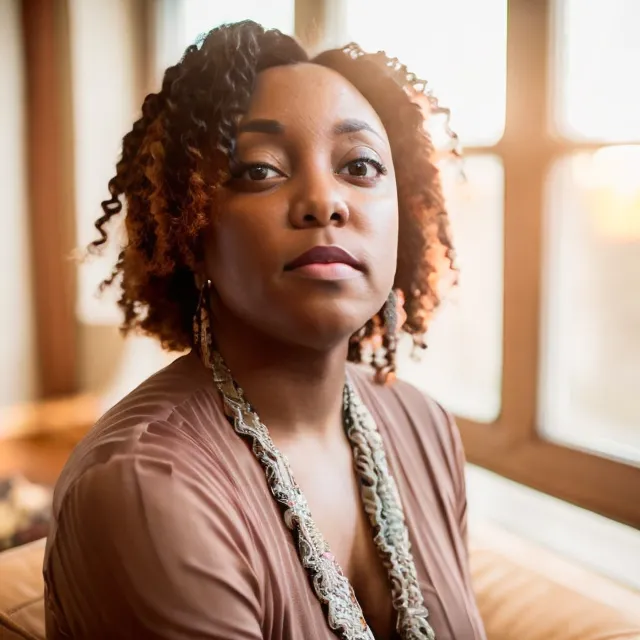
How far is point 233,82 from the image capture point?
75 centimetres

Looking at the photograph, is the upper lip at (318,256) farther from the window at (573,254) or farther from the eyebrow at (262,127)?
the window at (573,254)

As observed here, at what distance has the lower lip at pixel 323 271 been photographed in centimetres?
71

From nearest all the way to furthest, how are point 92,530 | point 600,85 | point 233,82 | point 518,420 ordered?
point 92,530 < point 233,82 < point 600,85 < point 518,420

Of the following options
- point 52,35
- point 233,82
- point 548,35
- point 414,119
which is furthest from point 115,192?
point 52,35

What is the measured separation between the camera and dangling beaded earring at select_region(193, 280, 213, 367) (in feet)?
2.64

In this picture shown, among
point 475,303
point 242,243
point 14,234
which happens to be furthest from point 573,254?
point 14,234

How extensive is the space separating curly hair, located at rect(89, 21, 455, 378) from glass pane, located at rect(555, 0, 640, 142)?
0.51 meters

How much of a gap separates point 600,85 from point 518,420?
63cm

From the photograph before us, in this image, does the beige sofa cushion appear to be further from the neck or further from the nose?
the nose

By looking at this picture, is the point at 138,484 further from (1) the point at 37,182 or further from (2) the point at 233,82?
(1) the point at 37,182

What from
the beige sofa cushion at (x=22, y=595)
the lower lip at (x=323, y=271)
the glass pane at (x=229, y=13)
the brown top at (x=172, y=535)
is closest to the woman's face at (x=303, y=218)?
the lower lip at (x=323, y=271)

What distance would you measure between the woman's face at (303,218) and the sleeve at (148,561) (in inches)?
7.3

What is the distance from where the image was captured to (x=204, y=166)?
0.75 metres

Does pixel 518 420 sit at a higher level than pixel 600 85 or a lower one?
lower
